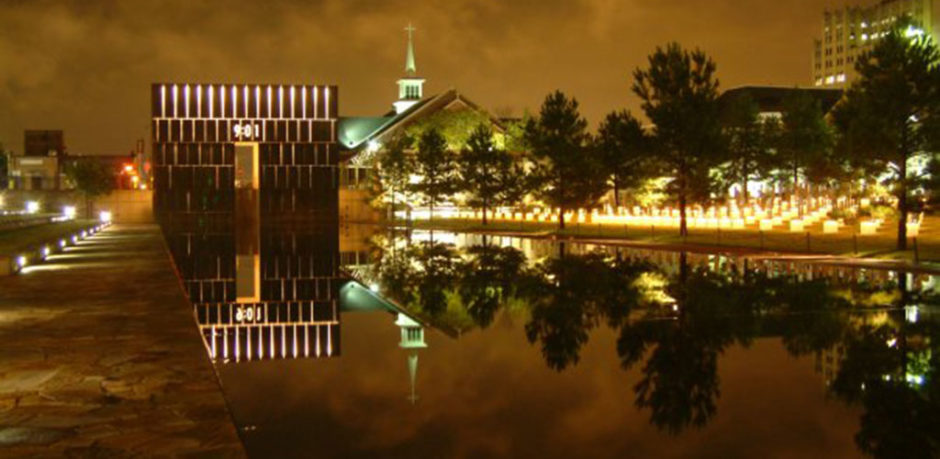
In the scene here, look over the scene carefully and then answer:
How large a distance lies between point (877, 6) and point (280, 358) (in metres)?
191

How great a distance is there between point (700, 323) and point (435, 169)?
59.5 meters

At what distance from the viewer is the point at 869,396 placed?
10.6 m

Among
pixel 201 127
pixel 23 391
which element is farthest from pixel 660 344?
pixel 201 127

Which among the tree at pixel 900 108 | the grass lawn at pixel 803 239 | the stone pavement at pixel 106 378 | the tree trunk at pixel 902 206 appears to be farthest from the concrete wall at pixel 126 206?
the stone pavement at pixel 106 378

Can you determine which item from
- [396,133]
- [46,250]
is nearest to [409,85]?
[396,133]

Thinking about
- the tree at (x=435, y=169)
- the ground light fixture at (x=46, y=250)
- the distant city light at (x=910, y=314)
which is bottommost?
the distant city light at (x=910, y=314)

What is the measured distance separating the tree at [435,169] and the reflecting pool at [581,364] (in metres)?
48.3

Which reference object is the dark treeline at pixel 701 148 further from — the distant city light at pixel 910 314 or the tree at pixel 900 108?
the distant city light at pixel 910 314

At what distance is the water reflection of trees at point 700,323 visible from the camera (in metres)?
10.2

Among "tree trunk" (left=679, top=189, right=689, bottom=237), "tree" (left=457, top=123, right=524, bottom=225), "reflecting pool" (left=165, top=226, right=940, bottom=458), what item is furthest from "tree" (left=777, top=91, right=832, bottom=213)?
"reflecting pool" (left=165, top=226, right=940, bottom=458)

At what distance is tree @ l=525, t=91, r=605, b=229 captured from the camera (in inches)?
2245

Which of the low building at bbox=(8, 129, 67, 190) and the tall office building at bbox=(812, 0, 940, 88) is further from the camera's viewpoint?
the tall office building at bbox=(812, 0, 940, 88)

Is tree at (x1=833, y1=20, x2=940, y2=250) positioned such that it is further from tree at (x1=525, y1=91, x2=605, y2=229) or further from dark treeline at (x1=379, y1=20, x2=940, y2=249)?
tree at (x1=525, y1=91, x2=605, y2=229)

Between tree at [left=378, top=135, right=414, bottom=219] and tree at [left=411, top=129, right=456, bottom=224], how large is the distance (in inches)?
107
